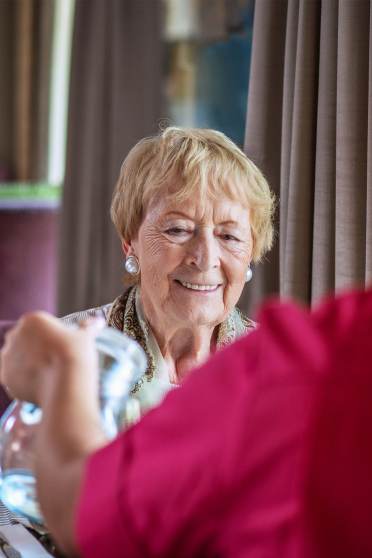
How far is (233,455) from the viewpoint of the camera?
2.78 feet

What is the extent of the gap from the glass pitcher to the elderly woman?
2.86 ft

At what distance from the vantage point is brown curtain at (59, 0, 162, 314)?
4312 millimetres

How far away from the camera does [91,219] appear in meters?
4.38

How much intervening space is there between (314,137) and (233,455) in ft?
5.67

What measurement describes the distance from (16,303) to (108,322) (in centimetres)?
266

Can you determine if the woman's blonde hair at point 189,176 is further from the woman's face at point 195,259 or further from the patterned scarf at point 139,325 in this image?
the patterned scarf at point 139,325

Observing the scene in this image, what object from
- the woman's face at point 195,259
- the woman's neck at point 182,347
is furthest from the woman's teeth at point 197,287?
the woman's neck at point 182,347

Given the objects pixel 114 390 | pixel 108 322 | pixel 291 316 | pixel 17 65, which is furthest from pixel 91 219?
pixel 291 316

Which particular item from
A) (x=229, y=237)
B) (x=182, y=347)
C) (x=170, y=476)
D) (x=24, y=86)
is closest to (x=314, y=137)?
(x=229, y=237)

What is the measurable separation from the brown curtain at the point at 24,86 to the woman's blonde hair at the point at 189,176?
3120mm

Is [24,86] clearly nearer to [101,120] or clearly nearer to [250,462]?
[101,120]

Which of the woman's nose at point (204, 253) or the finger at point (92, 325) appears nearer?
the finger at point (92, 325)

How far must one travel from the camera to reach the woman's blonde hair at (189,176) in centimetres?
212

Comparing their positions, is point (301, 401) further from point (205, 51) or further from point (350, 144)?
point (205, 51)
